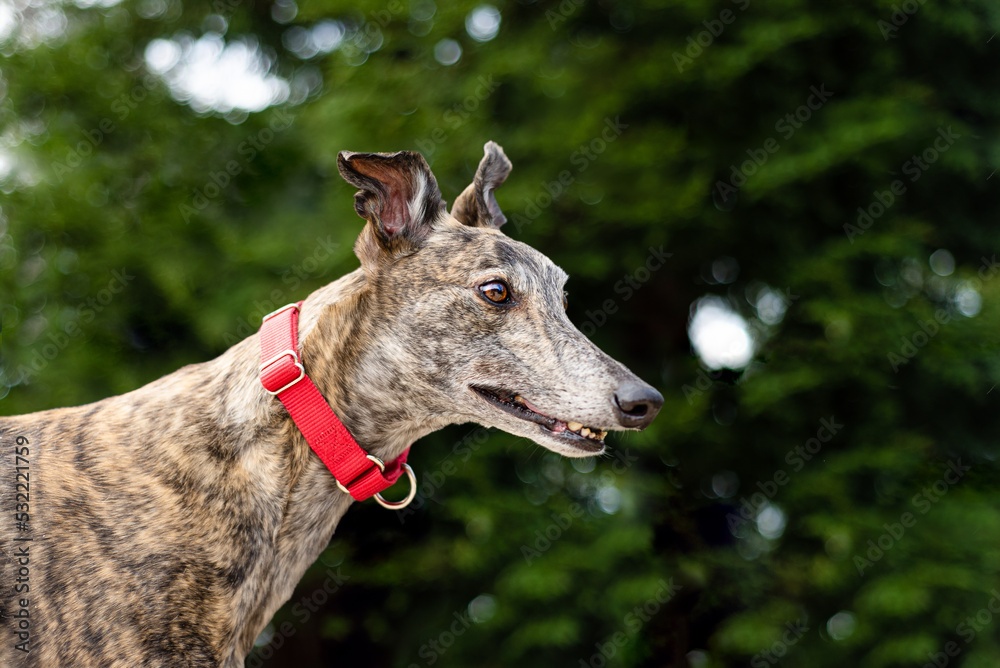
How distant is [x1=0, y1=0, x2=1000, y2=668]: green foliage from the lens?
6746mm

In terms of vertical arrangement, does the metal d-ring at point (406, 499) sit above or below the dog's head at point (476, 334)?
below

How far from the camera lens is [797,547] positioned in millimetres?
7148

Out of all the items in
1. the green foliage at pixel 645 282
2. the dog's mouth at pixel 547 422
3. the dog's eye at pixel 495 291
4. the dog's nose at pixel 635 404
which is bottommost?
the green foliage at pixel 645 282

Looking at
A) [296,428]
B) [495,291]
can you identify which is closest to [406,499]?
[296,428]

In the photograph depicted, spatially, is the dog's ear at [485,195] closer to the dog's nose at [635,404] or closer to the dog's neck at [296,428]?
the dog's neck at [296,428]

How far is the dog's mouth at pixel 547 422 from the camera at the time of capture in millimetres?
2893

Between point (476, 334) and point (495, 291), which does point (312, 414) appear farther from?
point (495, 291)

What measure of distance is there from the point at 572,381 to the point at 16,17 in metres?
6.68

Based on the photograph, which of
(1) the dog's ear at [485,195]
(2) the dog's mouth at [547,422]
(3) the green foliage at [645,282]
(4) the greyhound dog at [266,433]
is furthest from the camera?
(3) the green foliage at [645,282]

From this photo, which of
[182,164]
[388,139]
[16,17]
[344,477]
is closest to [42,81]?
[16,17]

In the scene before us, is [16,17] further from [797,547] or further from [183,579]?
[797,547]

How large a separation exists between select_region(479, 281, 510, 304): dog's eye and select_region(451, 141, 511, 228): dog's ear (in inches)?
24.9

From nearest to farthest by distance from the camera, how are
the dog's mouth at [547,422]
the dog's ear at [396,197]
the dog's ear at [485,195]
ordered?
the dog's mouth at [547,422], the dog's ear at [396,197], the dog's ear at [485,195]

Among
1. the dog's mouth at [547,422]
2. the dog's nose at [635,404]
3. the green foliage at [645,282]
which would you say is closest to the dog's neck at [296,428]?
the dog's mouth at [547,422]
